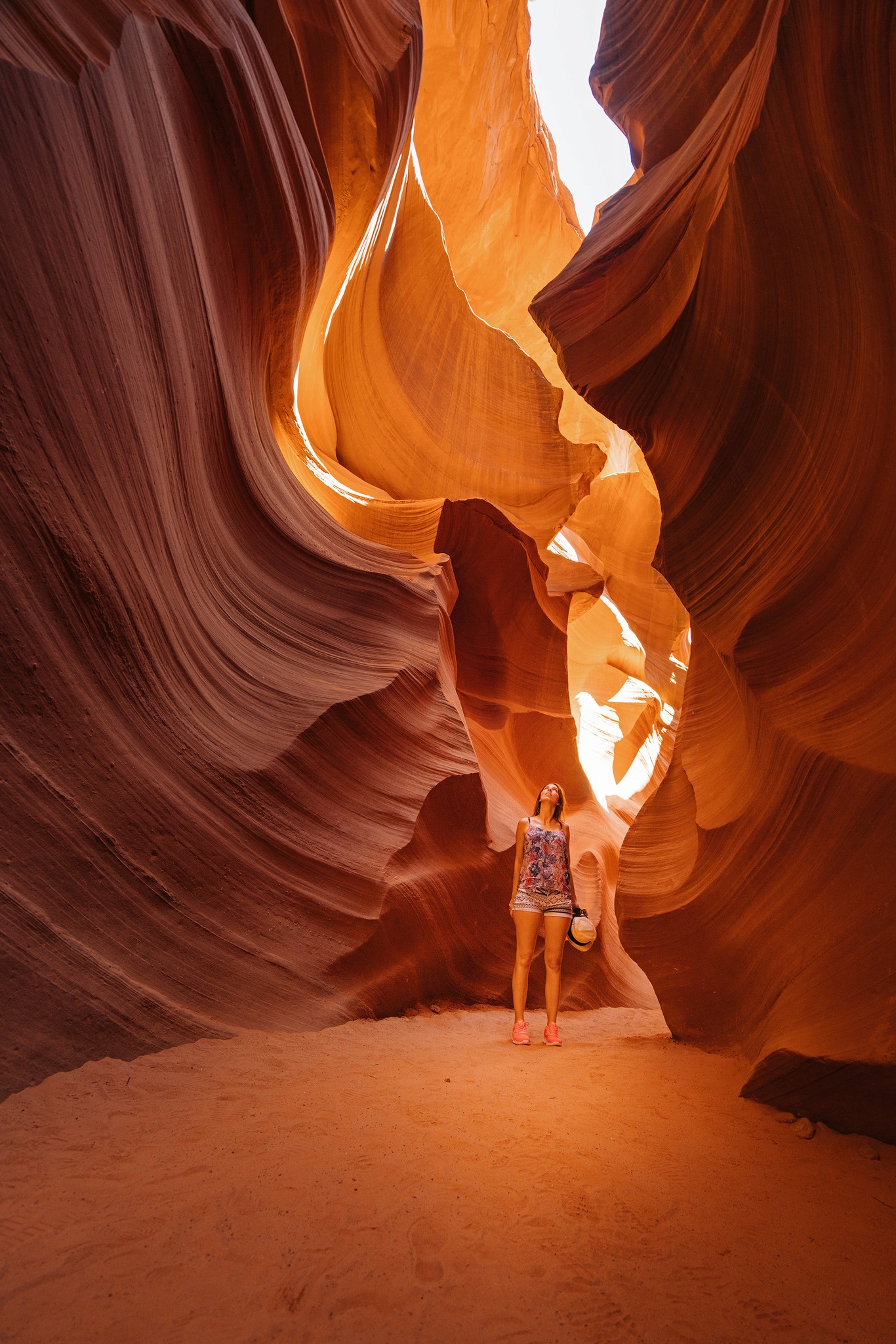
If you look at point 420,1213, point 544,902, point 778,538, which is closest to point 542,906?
point 544,902

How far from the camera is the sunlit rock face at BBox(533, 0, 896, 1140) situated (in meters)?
3.14

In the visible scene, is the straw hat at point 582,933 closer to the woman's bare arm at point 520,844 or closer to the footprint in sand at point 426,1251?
the woman's bare arm at point 520,844

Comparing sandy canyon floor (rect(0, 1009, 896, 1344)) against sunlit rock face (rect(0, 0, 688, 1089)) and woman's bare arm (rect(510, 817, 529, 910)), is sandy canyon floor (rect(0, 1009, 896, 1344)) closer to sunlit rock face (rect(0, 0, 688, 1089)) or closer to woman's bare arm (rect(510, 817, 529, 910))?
sunlit rock face (rect(0, 0, 688, 1089))

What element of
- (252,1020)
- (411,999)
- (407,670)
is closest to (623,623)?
(407,670)

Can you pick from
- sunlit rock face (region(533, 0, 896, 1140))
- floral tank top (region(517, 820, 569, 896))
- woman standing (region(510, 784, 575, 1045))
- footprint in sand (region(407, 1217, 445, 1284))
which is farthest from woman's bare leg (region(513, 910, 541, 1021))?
footprint in sand (region(407, 1217, 445, 1284))

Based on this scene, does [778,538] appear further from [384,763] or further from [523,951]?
[384,763]

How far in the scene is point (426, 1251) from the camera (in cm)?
204

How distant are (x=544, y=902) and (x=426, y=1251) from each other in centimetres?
258

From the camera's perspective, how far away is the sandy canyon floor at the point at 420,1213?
5.94 feet

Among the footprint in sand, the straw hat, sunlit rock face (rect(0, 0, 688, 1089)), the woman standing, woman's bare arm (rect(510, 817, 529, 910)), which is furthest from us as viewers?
woman's bare arm (rect(510, 817, 529, 910))

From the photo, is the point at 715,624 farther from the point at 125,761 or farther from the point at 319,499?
the point at 319,499

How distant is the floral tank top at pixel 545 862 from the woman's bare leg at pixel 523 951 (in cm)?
16

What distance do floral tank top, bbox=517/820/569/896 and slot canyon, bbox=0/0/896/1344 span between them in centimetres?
67

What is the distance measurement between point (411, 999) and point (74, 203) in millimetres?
4949
